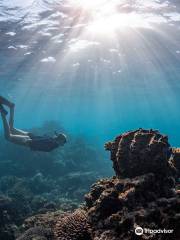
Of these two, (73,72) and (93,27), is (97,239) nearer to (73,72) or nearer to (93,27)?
(93,27)

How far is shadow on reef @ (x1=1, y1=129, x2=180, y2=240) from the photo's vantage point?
16.2 feet

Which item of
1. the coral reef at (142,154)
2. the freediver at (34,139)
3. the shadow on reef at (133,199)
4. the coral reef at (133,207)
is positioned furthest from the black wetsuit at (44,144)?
the coral reef at (133,207)

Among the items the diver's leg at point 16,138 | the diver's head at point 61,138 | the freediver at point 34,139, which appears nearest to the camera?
the diver's head at point 61,138

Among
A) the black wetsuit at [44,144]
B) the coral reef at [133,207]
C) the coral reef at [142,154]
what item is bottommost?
the black wetsuit at [44,144]

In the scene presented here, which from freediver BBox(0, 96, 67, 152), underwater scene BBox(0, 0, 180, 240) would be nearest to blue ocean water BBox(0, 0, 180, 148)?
underwater scene BBox(0, 0, 180, 240)

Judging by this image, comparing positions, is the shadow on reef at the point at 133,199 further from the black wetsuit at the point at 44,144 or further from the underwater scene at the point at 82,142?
the black wetsuit at the point at 44,144

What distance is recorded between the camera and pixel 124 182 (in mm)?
6176

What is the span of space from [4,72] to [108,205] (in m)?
36.9

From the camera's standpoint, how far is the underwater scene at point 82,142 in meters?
5.75

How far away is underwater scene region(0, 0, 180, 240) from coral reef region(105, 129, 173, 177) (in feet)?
0.08

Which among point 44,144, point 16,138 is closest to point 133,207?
point 44,144

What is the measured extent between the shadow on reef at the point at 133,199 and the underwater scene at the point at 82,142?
20 millimetres

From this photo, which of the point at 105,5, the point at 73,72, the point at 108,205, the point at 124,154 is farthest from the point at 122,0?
the point at 73,72

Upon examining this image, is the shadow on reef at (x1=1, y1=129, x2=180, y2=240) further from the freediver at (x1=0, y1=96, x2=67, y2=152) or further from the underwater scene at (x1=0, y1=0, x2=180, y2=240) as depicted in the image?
the freediver at (x1=0, y1=96, x2=67, y2=152)
